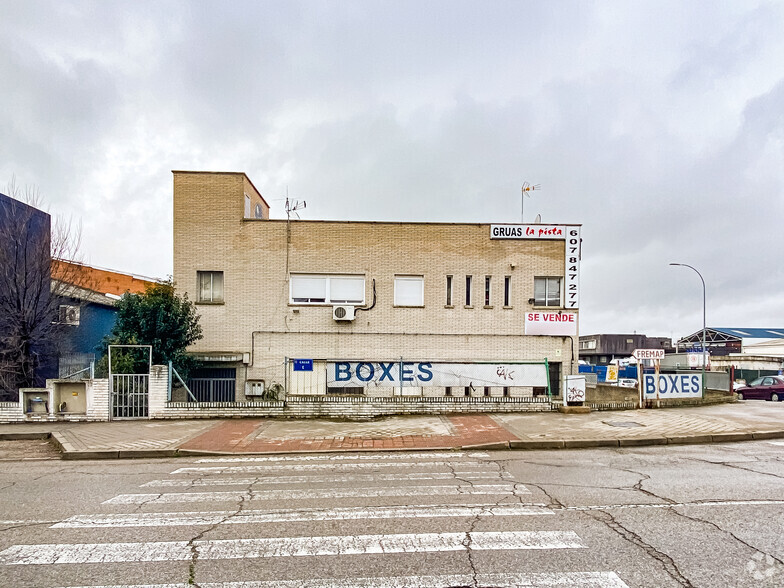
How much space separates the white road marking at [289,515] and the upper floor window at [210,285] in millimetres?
14880

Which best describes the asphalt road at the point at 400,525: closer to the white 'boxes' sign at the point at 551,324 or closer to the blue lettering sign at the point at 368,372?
the blue lettering sign at the point at 368,372

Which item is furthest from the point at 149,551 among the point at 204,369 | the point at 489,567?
the point at 204,369

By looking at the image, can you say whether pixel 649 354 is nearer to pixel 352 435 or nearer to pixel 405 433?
pixel 405 433

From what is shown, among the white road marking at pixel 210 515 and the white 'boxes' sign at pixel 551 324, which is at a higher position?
the white 'boxes' sign at pixel 551 324

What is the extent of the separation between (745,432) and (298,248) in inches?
619

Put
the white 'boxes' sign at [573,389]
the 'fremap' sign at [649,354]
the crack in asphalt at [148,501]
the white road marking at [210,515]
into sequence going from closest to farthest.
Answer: the white road marking at [210,515] < the crack in asphalt at [148,501] < the white 'boxes' sign at [573,389] < the 'fremap' sign at [649,354]

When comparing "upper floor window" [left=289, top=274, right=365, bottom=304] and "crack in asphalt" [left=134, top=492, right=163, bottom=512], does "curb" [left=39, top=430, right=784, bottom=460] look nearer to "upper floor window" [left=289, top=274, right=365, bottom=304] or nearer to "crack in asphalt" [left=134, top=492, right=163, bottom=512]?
"crack in asphalt" [left=134, top=492, right=163, bottom=512]

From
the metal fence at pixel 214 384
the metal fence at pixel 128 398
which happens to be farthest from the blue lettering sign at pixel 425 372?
the metal fence at pixel 128 398

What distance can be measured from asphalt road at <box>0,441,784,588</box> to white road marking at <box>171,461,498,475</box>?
0.19ft

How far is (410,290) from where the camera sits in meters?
20.8

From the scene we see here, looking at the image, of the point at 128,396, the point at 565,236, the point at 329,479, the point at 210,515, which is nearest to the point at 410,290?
the point at 565,236

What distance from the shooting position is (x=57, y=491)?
7645 mm

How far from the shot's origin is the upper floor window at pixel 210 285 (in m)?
→ 20.5

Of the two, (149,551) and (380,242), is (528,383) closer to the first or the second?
(380,242)
